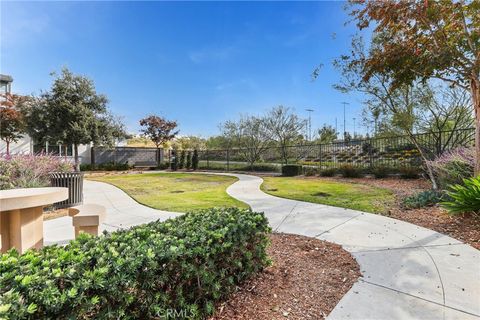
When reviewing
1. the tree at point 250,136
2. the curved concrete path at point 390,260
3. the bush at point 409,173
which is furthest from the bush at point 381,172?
the tree at point 250,136

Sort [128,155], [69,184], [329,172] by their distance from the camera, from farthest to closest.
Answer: [128,155], [329,172], [69,184]

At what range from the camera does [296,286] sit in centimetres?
253

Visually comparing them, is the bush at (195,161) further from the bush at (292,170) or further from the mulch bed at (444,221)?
the mulch bed at (444,221)

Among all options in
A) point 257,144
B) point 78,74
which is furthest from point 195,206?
point 78,74

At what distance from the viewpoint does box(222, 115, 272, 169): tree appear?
1873 cm

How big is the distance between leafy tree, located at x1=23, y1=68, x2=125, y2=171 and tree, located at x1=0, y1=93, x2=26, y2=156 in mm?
1670

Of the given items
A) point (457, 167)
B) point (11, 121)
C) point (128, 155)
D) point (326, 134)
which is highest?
point (11, 121)

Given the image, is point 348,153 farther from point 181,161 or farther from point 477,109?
point 181,161

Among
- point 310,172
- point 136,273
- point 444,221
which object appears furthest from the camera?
point 310,172

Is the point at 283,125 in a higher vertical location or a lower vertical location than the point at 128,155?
higher

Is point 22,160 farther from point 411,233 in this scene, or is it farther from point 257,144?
point 257,144

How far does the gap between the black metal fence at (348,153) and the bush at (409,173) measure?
33 cm

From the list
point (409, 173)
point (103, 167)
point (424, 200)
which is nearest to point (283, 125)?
point (409, 173)

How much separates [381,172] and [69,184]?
12283 mm
